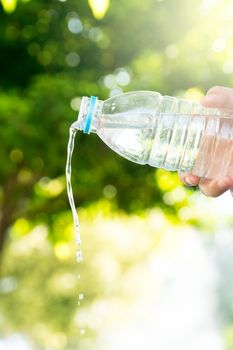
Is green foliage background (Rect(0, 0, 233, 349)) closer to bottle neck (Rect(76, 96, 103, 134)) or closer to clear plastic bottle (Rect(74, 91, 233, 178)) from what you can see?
clear plastic bottle (Rect(74, 91, 233, 178))

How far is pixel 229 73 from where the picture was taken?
10.4m

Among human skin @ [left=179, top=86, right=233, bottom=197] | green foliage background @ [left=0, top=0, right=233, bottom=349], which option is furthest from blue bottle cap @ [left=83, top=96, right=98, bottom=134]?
green foliage background @ [left=0, top=0, right=233, bottom=349]

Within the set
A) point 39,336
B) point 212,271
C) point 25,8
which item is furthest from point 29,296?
point 25,8

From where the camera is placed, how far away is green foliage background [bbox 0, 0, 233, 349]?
29.9 ft

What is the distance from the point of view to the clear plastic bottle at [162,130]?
2.54 m

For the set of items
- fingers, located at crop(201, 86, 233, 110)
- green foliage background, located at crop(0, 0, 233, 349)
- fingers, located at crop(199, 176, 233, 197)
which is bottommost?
Result: fingers, located at crop(199, 176, 233, 197)

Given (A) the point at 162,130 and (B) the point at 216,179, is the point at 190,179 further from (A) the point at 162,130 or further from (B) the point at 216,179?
(A) the point at 162,130

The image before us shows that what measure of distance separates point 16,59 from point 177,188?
8.65 feet

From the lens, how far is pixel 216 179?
91.4 inches

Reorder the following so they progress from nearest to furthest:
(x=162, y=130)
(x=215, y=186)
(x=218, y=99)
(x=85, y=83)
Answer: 1. (x=218, y=99)
2. (x=215, y=186)
3. (x=162, y=130)
4. (x=85, y=83)

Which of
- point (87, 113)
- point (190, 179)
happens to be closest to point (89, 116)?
point (87, 113)

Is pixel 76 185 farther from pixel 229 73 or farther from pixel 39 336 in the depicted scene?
pixel 39 336

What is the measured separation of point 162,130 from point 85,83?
686cm

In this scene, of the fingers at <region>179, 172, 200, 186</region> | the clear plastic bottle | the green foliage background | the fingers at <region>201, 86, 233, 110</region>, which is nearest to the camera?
the fingers at <region>201, 86, 233, 110</region>
